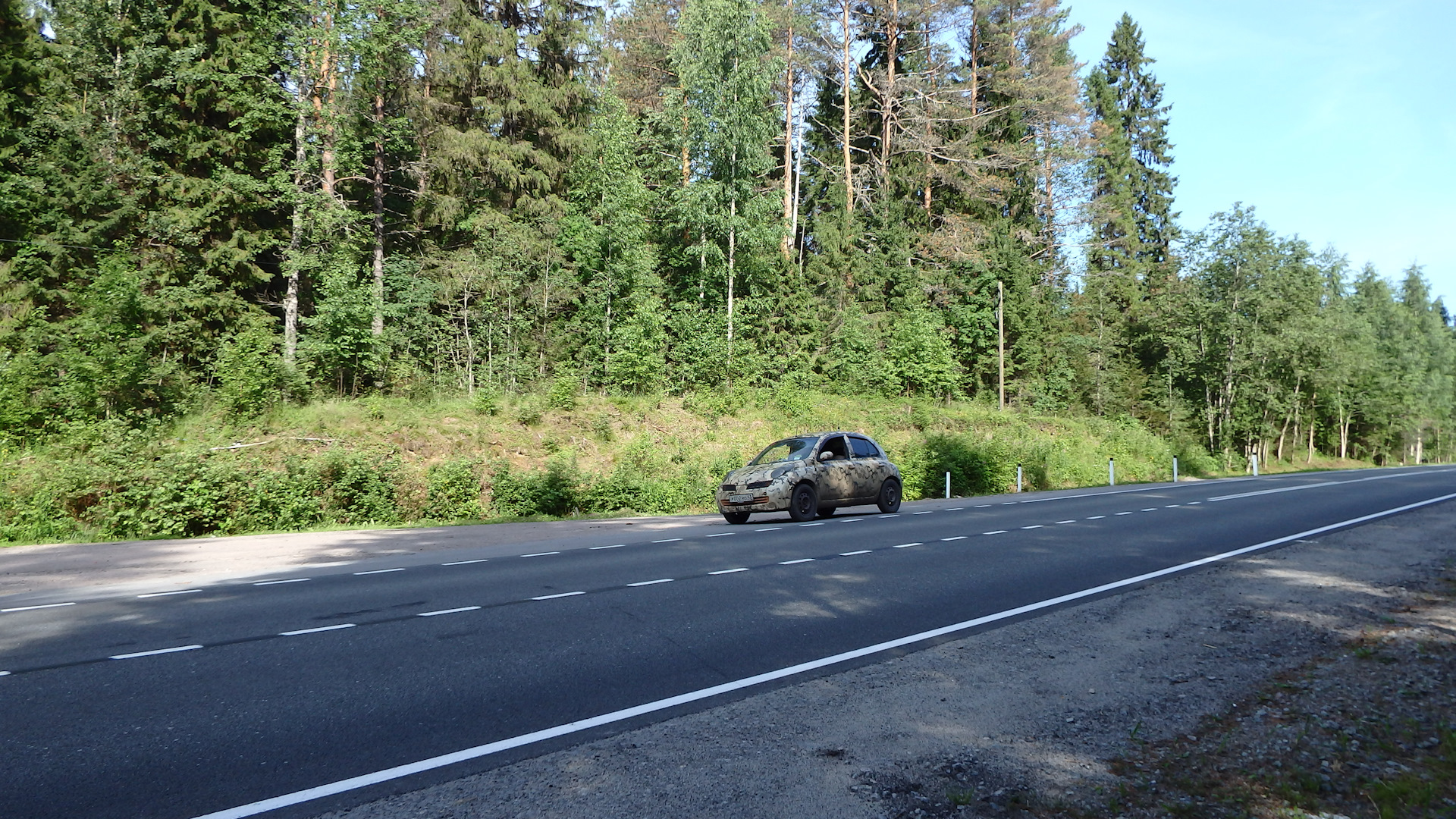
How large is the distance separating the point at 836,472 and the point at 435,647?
12.6 metres

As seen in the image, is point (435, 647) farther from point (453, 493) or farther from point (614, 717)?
point (453, 493)

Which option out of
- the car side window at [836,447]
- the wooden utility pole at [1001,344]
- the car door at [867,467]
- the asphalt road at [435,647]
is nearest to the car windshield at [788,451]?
the car side window at [836,447]

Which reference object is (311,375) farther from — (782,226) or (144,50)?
(782,226)

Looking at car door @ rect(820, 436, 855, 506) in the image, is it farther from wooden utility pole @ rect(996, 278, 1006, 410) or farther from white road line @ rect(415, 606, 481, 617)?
wooden utility pole @ rect(996, 278, 1006, 410)

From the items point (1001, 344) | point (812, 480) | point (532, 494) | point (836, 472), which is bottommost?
point (532, 494)

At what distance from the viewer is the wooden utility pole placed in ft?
148

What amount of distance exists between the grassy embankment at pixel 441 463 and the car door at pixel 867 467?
5.55 metres

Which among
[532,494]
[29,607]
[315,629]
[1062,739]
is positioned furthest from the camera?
[532,494]

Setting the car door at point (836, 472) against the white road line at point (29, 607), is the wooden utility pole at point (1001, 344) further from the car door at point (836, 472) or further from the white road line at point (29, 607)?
the white road line at point (29, 607)

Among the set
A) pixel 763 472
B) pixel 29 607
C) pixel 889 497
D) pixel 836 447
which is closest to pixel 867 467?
pixel 836 447

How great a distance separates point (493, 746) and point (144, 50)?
102 ft

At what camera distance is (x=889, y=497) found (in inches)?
787

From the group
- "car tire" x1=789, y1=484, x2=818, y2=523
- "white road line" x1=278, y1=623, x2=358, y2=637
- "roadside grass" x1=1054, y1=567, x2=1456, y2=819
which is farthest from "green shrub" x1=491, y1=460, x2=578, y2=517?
"roadside grass" x1=1054, y1=567, x2=1456, y2=819

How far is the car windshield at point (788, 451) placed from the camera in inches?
728
